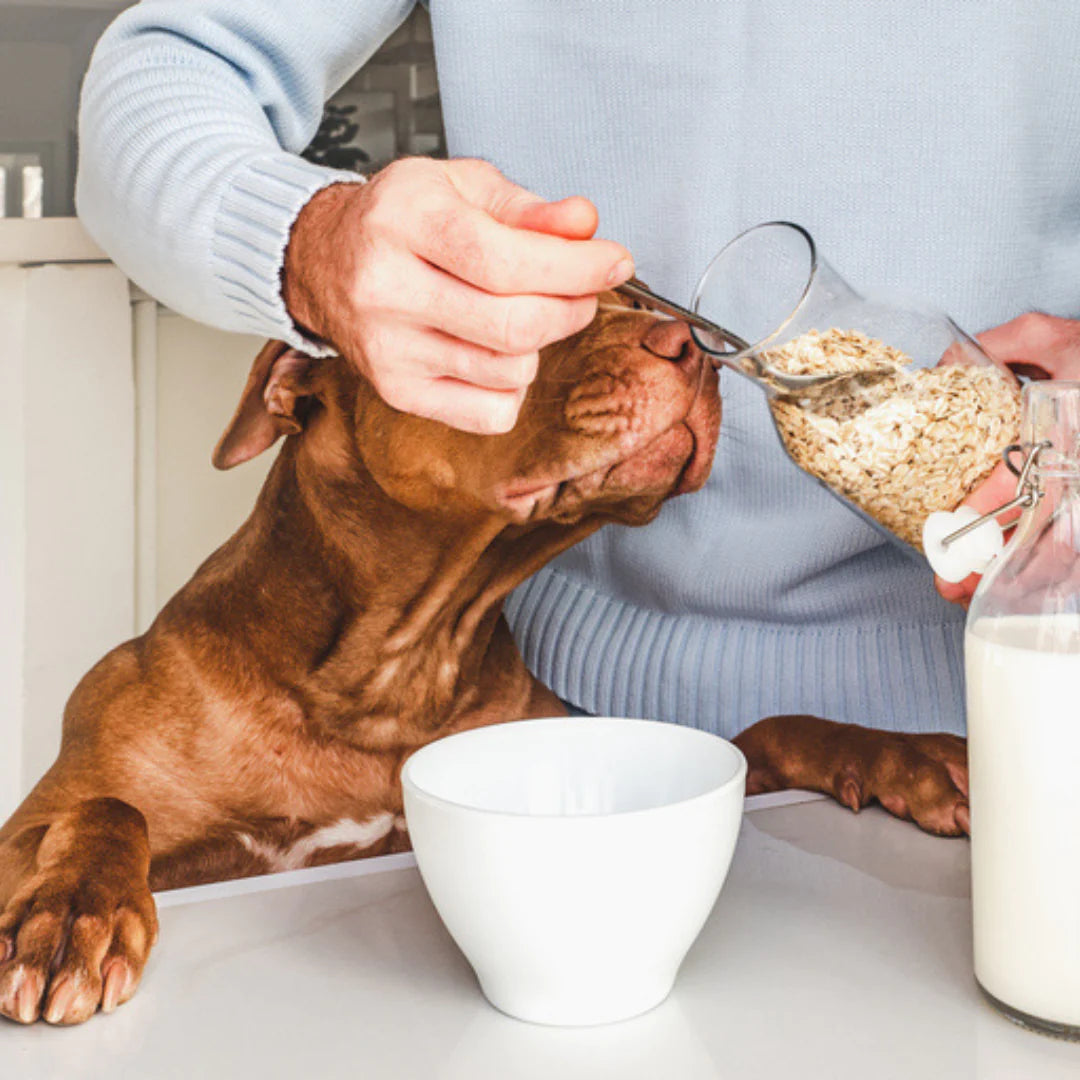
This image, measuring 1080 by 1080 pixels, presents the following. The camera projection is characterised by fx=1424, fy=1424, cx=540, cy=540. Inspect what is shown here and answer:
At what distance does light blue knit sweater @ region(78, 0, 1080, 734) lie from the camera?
138cm

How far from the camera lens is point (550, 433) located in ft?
4.15

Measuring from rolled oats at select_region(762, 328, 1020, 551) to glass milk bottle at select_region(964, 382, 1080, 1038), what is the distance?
0.44ft

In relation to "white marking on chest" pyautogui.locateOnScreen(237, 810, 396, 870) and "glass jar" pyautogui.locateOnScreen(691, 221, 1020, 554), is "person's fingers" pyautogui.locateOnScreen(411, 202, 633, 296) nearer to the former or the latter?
"glass jar" pyautogui.locateOnScreen(691, 221, 1020, 554)

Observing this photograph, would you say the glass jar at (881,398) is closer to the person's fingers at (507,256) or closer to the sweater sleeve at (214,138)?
the person's fingers at (507,256)

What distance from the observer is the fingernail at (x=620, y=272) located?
0.89 meters

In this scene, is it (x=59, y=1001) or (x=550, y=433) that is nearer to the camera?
(x=59, y=1001)

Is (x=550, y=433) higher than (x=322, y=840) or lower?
higher

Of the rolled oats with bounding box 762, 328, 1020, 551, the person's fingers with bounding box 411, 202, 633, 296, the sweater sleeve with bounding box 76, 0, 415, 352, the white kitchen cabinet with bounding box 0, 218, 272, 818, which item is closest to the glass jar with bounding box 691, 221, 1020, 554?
the rolled oats with bounding box 762, 328, 1020, 551

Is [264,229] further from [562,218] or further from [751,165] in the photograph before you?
[751,165]

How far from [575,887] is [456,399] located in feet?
1.21

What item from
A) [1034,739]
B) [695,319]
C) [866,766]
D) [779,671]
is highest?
[695,319]

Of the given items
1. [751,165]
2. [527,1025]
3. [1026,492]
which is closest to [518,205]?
[1026,492]

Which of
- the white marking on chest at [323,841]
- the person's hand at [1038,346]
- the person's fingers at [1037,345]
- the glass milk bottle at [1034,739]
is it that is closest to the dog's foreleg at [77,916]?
the white marking on chest at [323,841]

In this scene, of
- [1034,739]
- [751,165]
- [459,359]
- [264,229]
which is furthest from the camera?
[751,165]
